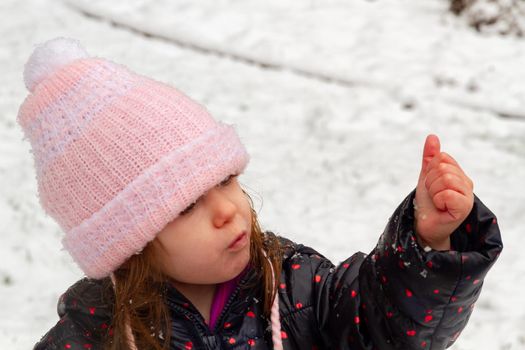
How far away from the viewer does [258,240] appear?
2.47 metres

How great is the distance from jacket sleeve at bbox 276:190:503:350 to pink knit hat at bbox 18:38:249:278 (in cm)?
49

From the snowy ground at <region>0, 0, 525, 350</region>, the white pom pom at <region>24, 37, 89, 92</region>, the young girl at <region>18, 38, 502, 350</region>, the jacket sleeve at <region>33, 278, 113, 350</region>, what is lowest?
the snowy ground at <region>0, 0, 525, 350</region>

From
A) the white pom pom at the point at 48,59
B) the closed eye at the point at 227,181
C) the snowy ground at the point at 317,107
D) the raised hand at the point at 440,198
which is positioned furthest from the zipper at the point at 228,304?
the snowy ground at the point at 317,107

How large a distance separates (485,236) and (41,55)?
4.56 feet

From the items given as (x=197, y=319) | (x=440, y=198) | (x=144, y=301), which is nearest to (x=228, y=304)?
(x=197, y=319)

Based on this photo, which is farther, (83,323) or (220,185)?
(83,323)

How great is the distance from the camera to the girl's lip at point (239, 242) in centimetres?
215

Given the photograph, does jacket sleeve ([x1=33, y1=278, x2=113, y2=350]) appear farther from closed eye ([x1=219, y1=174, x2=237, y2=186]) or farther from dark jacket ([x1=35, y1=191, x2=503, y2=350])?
closed eye ([x1=219, y1=174, x2=237, y2=186])

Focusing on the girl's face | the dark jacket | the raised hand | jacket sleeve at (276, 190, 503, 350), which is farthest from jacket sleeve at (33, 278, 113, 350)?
the raised hand

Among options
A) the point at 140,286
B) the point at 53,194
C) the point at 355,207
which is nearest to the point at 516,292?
the point at 355,207

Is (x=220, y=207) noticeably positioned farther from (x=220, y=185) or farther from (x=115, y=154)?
(x=115, y=154)

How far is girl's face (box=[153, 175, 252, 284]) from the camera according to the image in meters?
2.12

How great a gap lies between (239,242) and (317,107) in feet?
12.5

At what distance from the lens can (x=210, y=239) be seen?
2.12 m
